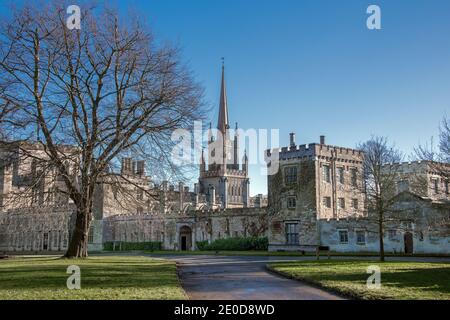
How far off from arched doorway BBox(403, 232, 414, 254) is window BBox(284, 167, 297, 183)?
12.3 meters

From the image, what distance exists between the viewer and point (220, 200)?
10206 centimetres

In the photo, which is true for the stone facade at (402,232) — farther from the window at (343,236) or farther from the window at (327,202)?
the window at (327,202)

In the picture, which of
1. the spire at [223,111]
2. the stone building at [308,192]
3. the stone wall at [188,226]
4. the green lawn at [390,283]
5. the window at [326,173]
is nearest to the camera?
the green lawn at [390,283]

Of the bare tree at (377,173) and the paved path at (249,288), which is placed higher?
the bare tree at (377,173)

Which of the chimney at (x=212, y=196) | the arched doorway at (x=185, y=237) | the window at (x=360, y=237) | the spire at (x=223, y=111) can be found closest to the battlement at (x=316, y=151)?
the window at (x=360, y=237)

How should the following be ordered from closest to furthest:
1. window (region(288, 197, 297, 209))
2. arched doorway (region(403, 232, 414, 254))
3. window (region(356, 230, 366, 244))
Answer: arched doorway (region(403, 232, 414, 254)), window (region(356, 230, 366, 244)), window (region(288, 197, 297, 209))

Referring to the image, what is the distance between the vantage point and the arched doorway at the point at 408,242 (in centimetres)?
4019

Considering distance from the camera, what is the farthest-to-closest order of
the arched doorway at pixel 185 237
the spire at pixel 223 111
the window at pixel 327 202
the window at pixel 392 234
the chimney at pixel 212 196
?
the spire at pixel 223 111 → the chimney at pixel 212 196 → the arched doorway at pixel 185 237 → the window at pixel 327 202 → the window at pixel 392 234

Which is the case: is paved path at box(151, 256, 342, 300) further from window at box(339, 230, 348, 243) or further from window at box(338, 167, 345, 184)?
window at box(338, 167, 345, 184)

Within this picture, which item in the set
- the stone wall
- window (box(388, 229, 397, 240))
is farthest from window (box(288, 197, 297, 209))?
window (box(388, 229, 397, 240))

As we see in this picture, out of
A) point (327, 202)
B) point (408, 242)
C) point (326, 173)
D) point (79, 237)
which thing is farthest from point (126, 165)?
point (327, 202)

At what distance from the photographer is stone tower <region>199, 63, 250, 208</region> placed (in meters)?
103

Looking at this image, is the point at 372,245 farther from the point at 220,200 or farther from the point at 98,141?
the point at 220,200

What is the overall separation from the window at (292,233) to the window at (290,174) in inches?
173
